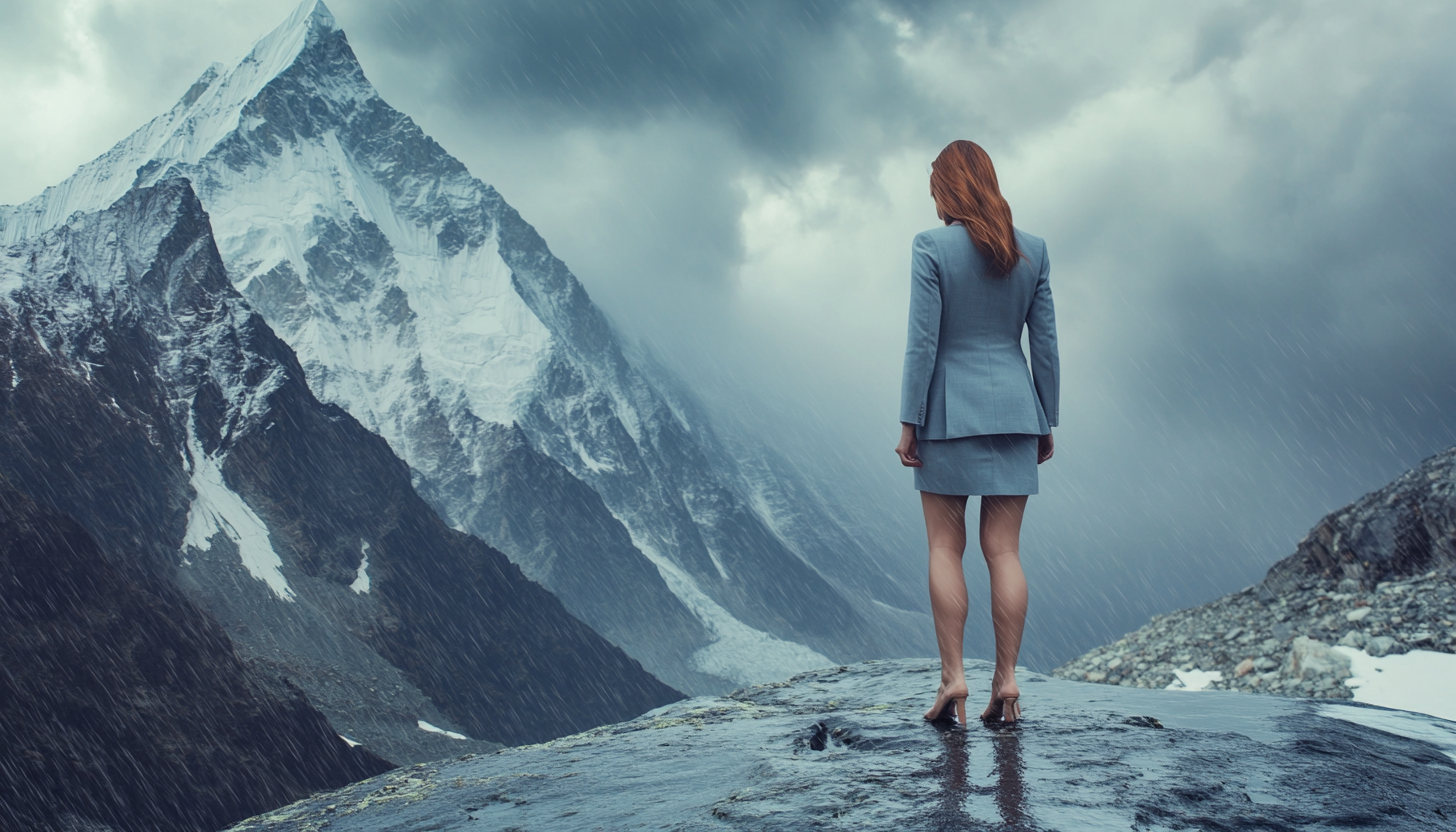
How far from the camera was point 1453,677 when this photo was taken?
8.46m

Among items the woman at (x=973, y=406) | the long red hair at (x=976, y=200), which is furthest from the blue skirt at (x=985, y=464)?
the long red hair at (x=976, y=200)

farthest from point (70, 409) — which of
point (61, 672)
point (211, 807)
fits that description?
point (211, 807)

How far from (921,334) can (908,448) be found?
489 mm

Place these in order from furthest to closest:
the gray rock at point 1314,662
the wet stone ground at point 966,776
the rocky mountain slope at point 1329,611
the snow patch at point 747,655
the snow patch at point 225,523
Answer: the snow patch at point 747,655
the snow patch at point 225,523
the rocky mountain slope at point 1329,611
the gray rock at point 1314,662
the wet stone ground at point 966,776

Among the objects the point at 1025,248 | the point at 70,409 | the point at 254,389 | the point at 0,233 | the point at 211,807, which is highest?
the point at 0,233

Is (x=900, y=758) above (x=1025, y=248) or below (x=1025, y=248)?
below

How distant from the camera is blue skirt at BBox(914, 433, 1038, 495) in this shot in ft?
11.7

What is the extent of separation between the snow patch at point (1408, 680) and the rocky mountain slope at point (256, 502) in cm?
7669

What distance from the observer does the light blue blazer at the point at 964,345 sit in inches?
140

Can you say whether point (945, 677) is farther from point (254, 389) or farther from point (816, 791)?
point (254, 389)

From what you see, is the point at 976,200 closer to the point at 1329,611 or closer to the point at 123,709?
the point at 1329,611

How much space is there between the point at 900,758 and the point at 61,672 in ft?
254

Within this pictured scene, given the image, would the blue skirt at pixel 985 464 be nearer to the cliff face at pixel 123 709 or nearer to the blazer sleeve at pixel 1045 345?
the blazer sleeve at pixel 1045 345

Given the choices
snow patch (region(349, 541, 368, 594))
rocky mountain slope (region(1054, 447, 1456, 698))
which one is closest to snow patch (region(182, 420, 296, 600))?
snow patch (region(349, 541, 368, 594))
